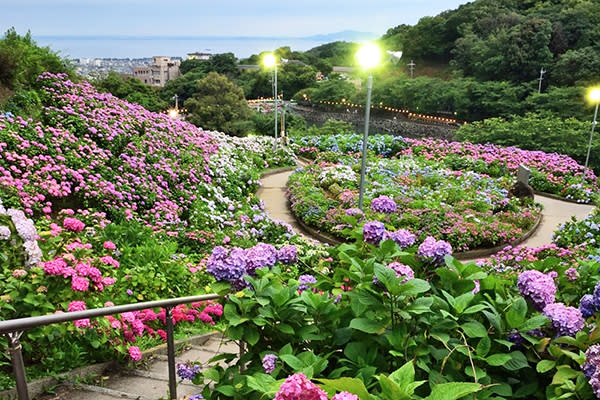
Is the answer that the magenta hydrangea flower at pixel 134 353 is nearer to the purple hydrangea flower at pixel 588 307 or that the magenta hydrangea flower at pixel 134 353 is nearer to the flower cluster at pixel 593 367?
the purple hydrangea flower at pixel 588 307

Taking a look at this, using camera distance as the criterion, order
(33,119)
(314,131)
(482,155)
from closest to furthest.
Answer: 1. (33,119)
2. (482,155)
3. (314,131)

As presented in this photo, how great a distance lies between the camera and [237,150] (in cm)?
1549

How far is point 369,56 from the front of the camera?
294 inches

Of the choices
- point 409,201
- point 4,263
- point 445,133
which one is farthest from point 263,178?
point 445,133

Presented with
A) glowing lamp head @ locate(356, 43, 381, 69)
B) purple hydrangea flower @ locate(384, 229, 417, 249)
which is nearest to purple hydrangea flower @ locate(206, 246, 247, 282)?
purple hydrangea flower @ locate(384, 229, 417, 249)

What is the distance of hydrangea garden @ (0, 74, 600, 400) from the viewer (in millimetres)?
1690

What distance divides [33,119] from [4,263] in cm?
597

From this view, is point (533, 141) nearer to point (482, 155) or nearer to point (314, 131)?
point (482, 155)

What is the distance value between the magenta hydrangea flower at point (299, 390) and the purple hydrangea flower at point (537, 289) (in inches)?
46.5

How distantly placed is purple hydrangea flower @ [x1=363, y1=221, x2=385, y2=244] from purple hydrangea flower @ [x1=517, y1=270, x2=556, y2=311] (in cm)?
61

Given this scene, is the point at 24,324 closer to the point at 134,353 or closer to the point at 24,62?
the point at 134,353

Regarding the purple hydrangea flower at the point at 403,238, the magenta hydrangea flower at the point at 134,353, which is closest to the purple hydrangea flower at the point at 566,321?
the purple hydrangea flower at the point at 403,238

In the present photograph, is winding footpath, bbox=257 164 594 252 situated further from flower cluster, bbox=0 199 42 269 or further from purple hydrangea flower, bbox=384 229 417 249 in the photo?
purple hydrangea flower, bbox=384 229 417 249

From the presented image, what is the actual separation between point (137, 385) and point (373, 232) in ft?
6.87
